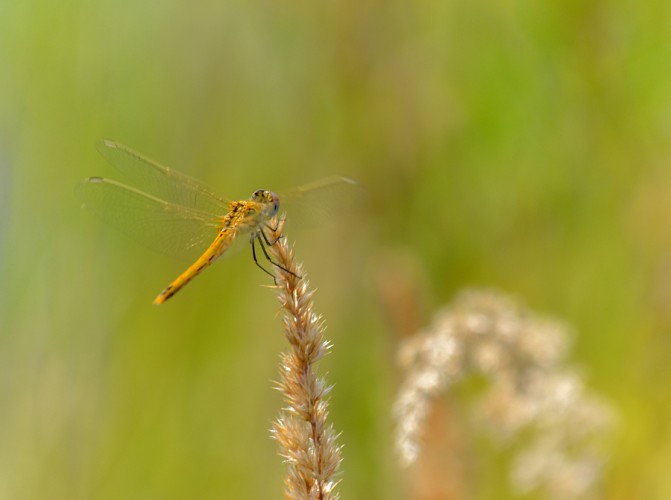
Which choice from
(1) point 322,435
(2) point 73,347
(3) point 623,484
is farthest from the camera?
(2) point 73,347

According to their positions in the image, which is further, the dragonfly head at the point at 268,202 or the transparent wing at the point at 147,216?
the transparent wing at the point at 147,216

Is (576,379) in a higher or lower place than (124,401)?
lower

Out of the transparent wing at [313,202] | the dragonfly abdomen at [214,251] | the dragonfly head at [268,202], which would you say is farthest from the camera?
the transparent wing at [313,202]

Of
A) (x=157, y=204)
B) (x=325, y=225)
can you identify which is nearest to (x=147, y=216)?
(x=157, y=204)

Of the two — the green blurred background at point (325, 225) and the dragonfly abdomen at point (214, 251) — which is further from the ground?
the green blurred background at point (325, 225)

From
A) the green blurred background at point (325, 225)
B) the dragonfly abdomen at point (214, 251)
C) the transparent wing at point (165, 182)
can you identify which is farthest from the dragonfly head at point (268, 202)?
the green blurred background at point (325, 225)

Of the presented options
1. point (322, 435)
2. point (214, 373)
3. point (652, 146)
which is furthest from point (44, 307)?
point (652, 146)

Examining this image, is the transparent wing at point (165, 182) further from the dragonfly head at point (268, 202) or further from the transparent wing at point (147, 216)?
the dragonfly head at point (268, 202)

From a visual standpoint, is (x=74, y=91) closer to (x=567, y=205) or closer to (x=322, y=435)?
(x=567, y=205)
